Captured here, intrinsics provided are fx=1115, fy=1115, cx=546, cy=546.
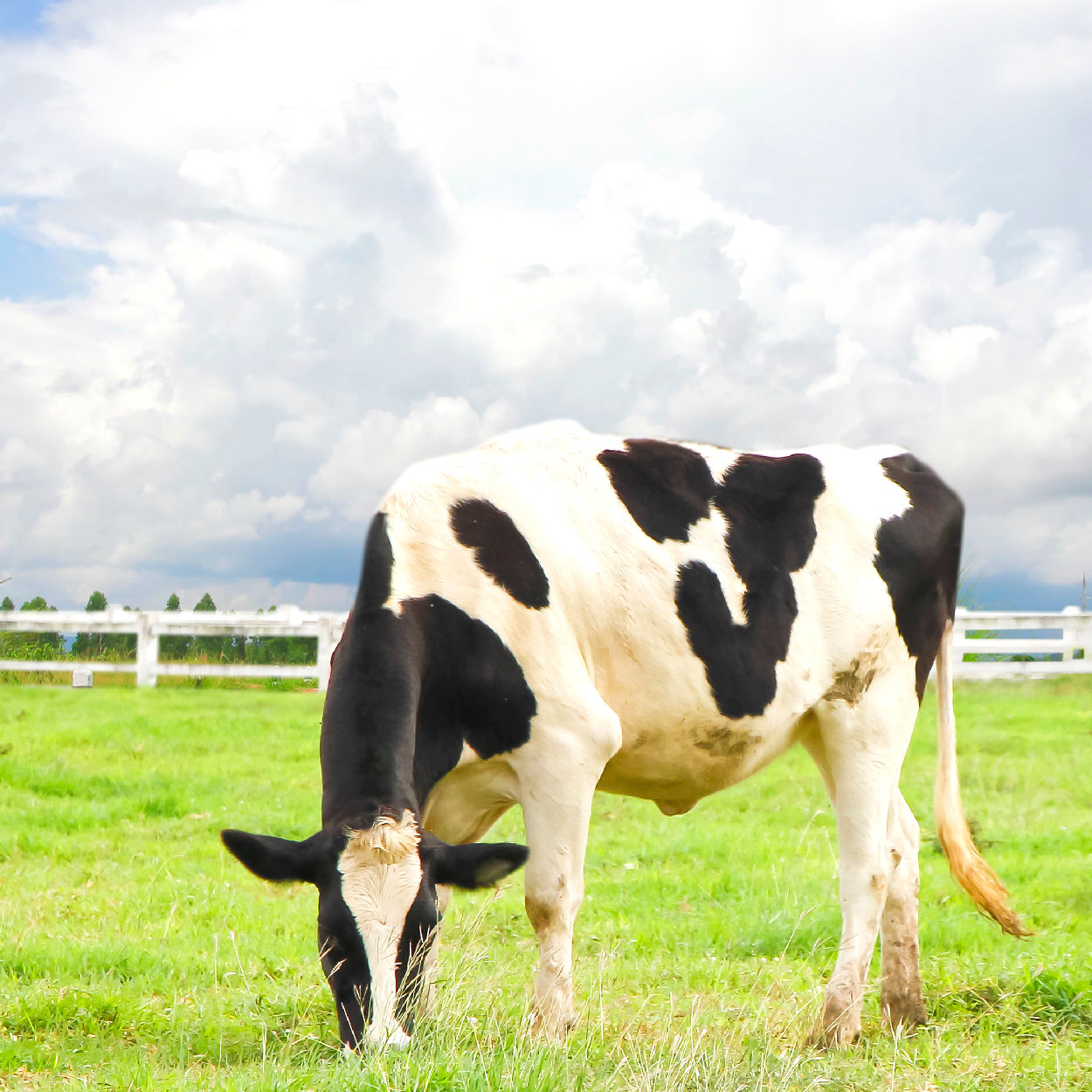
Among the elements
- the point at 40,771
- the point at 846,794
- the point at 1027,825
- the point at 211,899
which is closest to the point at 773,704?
the point at 846,794

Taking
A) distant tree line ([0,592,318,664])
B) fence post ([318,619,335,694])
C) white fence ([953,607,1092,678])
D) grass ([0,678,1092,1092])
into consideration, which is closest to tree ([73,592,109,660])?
distant tree line ([0,592,318,664])

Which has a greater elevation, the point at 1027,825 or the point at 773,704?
the point at 773,704

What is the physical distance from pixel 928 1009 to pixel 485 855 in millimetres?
3053

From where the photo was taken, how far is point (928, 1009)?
5.61 metres

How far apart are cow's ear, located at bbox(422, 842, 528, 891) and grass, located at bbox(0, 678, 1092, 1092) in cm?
52

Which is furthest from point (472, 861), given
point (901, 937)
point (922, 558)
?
point (922, 558)

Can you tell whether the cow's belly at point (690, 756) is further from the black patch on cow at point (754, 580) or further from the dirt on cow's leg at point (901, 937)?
the dirt on cow's leg at point (901, 937)

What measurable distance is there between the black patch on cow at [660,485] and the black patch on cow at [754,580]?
0.42 ft

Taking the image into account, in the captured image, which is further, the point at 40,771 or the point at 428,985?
the point at 40,771

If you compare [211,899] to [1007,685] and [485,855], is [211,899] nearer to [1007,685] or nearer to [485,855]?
[485,855]

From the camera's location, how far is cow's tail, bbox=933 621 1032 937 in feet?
19.2

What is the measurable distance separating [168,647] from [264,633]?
2257 mm

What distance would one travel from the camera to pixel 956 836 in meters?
5.96

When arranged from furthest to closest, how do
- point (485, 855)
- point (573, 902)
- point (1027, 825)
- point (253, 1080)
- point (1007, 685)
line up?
1. point (1007, 685)
2. point (1027, 825)
3. point (573, 902)
4. point (485, 855)
5. point (253, 1080)
